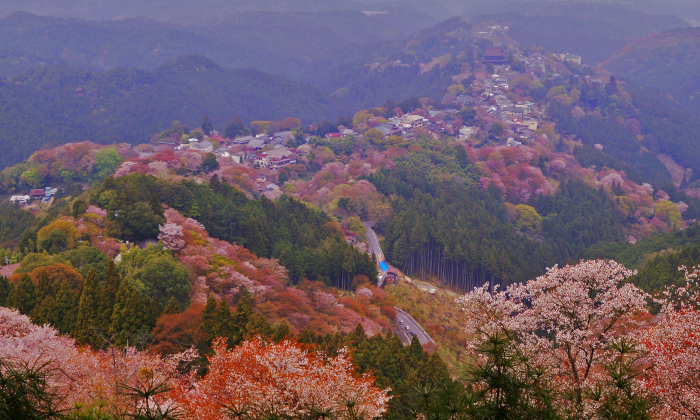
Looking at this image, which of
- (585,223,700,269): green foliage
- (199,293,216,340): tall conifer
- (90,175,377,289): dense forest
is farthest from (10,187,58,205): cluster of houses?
(585,223,700,269): green foliage

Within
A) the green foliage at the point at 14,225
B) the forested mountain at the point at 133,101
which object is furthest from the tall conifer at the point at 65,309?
the forested mountain at the point at 133,101

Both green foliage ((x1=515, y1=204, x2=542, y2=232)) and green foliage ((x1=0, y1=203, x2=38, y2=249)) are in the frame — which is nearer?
green foliage ((x1=0, y1=203, x2=38, y2=249))

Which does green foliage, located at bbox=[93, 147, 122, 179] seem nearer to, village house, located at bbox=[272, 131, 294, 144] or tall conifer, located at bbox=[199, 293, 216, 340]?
village house, located at bbox=[272, 131, 294, 144]

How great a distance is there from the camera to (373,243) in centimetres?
6475

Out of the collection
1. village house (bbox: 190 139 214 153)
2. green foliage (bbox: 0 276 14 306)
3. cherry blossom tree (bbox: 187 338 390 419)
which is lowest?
village house (bbox: 190 139 214 153)

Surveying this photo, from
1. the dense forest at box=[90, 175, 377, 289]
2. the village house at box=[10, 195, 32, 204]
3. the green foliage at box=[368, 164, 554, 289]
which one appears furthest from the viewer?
the village house at box=[10, 195, 32, 204]

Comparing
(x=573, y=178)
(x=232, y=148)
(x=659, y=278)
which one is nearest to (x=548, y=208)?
(x=573, y=178)

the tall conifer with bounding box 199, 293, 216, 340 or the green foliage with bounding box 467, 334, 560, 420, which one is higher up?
the green foliage with bounding box 467, 334, 560, 420

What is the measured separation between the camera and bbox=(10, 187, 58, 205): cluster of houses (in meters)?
65.4

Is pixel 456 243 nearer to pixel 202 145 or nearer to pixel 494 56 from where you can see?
pixel 202 145

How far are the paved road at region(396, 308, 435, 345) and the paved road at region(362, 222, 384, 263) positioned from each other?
13.4 meters

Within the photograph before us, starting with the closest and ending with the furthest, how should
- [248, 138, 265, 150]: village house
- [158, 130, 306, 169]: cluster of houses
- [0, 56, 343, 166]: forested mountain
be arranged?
[158, 130, 306, 169]: cluster of houses → [248, 138, 265, 150]: village house → [0, 56, 343, 166]: forested mountain

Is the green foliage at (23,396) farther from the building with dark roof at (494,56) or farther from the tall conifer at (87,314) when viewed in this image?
the building with dark roof at (494,56)

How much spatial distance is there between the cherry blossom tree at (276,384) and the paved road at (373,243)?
40.9 m
